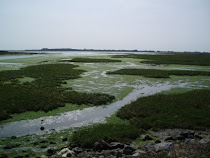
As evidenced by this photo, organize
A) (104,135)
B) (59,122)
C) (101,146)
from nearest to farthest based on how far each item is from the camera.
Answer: (101,146) → (104,135) → (59,122)

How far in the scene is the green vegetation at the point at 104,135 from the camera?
35.4ft

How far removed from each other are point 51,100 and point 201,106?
14.3 metres

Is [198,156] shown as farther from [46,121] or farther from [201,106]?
[46,121]

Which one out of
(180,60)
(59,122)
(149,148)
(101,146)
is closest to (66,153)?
(101,146)

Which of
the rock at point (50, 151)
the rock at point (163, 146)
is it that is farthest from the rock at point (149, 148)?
the rock at point (50, 151)

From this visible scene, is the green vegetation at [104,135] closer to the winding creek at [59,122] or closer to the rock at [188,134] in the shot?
the winding creek at [59,122]

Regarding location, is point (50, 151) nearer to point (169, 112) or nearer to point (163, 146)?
point (163, 146)

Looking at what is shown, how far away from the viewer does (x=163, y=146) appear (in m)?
10.0

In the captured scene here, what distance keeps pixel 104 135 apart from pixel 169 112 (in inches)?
267

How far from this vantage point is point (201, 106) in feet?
55.8

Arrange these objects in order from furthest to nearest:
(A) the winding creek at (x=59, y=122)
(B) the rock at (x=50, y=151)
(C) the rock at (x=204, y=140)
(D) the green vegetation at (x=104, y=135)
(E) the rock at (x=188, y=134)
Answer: (A) the winding creek at (x=59, y=122), (E) the rock at (x=188, y=134), (D) the green vegetation at (x=104, y=135), (C) the rock at (x=204, y=140), (B) the rock at (x=50, y=151)

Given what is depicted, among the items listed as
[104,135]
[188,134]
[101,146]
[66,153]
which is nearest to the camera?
[66,153]

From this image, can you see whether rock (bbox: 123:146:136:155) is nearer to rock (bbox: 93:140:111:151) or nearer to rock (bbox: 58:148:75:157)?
rock (bbox: 93:140:111:151)

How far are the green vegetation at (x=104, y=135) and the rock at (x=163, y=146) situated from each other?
178cm
